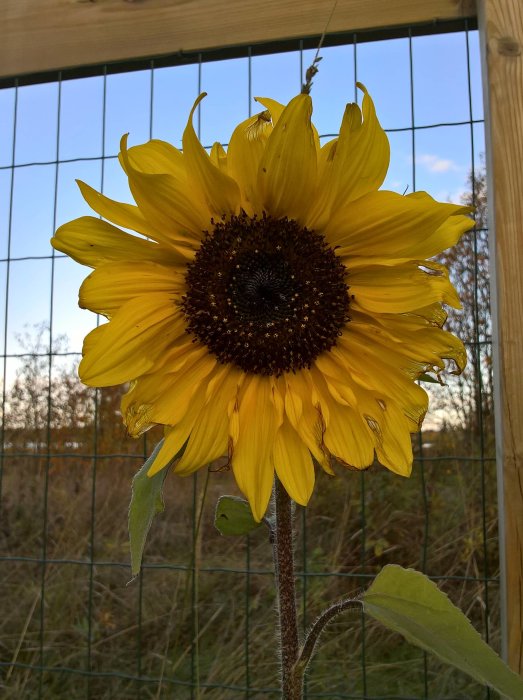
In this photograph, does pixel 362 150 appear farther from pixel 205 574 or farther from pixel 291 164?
pixel 205 574

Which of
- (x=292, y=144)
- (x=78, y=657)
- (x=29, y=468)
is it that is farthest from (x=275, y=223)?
(x=29, y=468)

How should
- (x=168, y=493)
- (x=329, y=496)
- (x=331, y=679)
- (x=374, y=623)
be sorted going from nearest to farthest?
(x=331, y=679), (x=374, y=623), (x=329, y=496), (x=168, y=493)

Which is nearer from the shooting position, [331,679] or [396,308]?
[396,308]

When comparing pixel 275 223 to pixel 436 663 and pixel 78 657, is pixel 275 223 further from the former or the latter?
pixel 78 657

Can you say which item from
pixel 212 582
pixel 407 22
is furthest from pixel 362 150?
pixel 212 582

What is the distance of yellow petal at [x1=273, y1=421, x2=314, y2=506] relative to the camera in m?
0.50

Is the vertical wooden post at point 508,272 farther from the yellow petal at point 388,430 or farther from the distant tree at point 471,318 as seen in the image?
the distant tree at point 471,318

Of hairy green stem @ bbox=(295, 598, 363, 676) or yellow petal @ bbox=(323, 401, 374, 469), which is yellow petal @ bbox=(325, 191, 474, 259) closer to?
yellow petal @ bbox=(323, 401, 374, 469)

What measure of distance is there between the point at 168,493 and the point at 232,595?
55 centimetres

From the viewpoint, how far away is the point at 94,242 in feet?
1.72

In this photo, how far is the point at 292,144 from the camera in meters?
0.49

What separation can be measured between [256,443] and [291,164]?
0.22 meters

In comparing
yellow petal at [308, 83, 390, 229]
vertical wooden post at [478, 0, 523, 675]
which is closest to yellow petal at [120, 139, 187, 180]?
yellow petal at [308, 83, 390, 229]

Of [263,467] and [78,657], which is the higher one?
[263,467]
